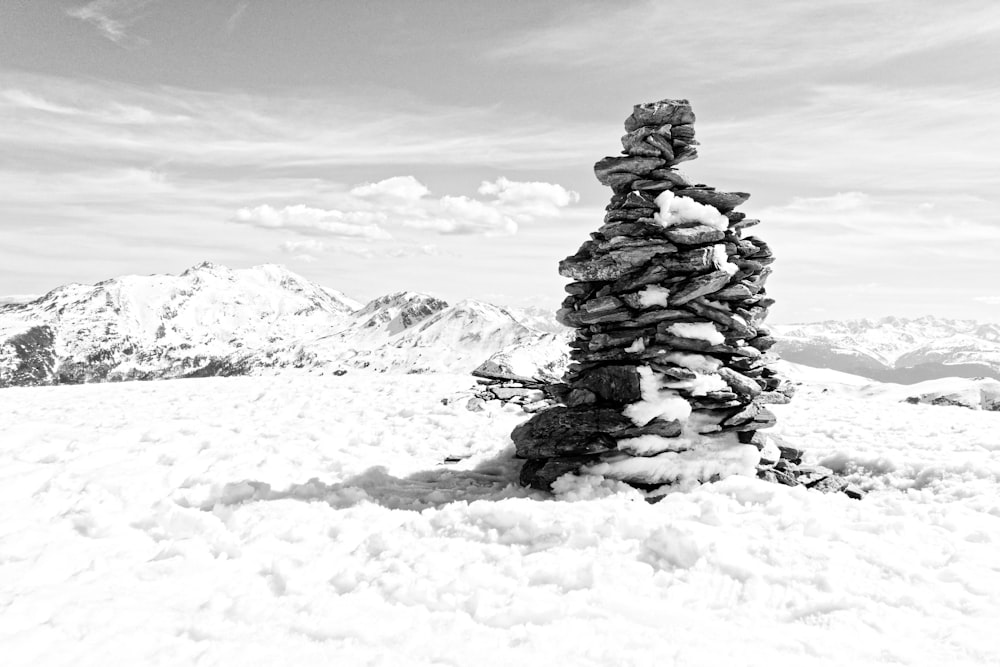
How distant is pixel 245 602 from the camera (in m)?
7.98

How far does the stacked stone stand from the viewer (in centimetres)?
1421

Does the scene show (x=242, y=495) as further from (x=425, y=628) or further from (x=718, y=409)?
(x=718, y=409)

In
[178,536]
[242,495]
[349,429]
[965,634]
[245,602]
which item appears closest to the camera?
[965,634]

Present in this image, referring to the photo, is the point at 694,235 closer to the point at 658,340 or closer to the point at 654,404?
the point at 658,340

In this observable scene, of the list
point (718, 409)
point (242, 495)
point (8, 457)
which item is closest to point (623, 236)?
point (718, 409)

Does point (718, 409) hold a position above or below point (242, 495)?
above

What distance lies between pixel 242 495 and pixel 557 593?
286 inches

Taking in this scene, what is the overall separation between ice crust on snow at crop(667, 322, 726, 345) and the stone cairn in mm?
27

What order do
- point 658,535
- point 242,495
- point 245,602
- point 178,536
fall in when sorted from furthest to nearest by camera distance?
point 242,495 → point 178,536 → point 658,535 → point 245,602

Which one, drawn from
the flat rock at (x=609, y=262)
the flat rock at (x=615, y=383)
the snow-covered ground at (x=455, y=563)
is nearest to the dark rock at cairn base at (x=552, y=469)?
the snow-covered ground at (x=455, y=563)

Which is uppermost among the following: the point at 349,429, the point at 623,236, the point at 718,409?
the point at 623,236

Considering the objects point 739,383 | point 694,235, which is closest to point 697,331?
point 739,383

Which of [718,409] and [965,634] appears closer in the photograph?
[965,634]

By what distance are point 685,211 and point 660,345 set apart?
3.34 m
